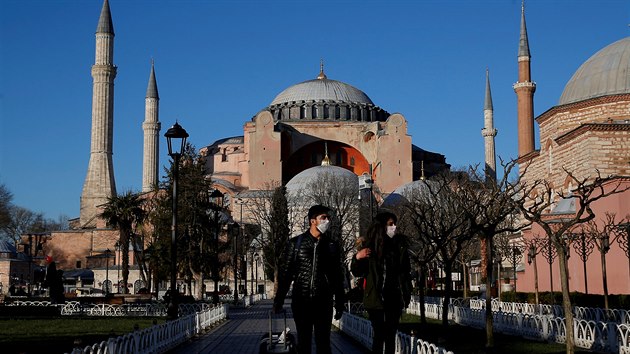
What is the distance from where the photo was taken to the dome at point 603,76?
115ft

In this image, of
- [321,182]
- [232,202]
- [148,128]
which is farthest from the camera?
[148,128]

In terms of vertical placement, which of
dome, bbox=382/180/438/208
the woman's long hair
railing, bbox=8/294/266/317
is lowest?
railing, bbox=8/294/266/317

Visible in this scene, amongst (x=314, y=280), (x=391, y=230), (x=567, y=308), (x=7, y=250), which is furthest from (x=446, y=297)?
(x=7, y=250)

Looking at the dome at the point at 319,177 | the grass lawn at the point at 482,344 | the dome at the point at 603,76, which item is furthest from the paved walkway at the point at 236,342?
the dome at the point at 319,177

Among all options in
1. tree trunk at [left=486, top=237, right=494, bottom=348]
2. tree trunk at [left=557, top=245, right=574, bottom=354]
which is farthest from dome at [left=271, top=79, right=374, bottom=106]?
tree trunk at [left=557, top=245, right=574, bottom=354]

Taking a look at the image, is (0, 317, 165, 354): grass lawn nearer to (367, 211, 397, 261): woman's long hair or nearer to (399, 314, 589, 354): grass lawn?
(367, 211, 397, 261): woman's long hair

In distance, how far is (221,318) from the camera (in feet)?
70.7

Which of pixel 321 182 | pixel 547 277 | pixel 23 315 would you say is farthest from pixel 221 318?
pixel 321 182

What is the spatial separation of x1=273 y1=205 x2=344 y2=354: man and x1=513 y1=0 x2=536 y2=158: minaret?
129ft

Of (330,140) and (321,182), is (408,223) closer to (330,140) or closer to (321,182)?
(321,182)

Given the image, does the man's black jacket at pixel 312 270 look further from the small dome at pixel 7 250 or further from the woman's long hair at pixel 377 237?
the small dome at pixel 7 250

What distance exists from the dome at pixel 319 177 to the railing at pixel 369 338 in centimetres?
3537

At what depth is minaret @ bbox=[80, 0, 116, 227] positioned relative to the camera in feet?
194

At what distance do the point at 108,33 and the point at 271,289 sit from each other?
22.8 metres
